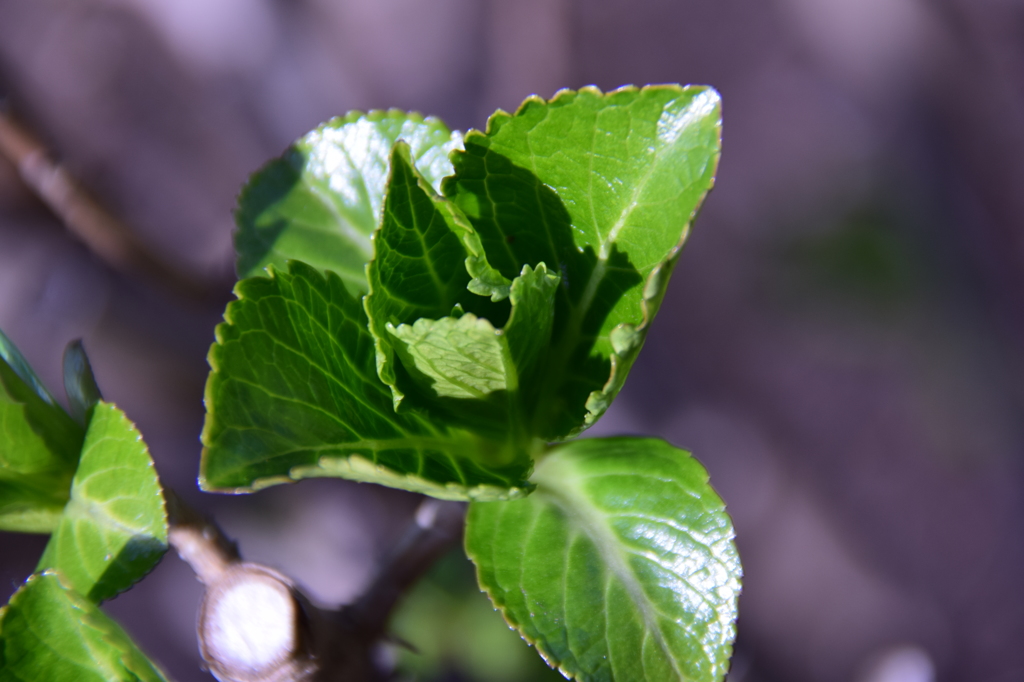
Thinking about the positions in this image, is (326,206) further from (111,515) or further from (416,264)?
(111,515)

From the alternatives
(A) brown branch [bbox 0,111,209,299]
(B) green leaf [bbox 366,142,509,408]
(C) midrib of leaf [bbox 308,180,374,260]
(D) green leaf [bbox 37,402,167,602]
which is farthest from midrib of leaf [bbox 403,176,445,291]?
(A) brown branch [bbox 0,111,209,299]

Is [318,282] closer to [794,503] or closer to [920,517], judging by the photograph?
A: [794,503]

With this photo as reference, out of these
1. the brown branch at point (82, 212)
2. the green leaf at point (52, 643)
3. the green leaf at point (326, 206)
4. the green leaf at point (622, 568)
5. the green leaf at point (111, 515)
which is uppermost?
the brown branch at point (82, 212)

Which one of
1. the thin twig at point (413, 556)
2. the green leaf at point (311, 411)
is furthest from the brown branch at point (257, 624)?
the green leaf at point (311, 411)

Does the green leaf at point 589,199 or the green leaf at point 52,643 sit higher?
the green leaf at point 589,199

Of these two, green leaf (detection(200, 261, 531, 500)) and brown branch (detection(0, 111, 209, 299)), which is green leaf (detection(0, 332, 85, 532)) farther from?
brown branch (detection(0, 111, 209, 299))

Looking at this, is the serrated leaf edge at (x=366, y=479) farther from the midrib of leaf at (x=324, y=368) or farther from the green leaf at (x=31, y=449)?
the green leaf at (x=31, y=449)
